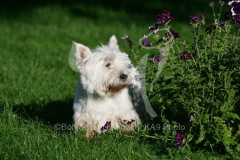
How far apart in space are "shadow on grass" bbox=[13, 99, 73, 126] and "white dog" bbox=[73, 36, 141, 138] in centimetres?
49

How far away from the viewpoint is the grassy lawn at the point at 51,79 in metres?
5.33

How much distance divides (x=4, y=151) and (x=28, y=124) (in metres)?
0.77

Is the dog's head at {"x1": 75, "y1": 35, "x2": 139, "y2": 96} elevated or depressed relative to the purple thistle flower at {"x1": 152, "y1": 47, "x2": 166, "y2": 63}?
depressed

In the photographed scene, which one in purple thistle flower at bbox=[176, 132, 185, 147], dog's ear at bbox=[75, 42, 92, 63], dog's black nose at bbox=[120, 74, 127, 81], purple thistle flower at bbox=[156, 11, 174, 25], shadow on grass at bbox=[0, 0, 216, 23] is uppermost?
shadow on grass at bbox=[0, 0, 216, 23]

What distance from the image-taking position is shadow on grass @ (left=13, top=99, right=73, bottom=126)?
21.6 ft

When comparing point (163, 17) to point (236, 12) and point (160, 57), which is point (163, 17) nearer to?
point (160, 57)

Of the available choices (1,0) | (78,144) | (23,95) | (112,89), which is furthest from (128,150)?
(1,0)

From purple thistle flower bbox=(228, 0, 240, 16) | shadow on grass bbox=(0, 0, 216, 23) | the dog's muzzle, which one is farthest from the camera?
shadow on grass bbox=(0, 0, 216, 23)

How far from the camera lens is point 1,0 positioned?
17.2 meters

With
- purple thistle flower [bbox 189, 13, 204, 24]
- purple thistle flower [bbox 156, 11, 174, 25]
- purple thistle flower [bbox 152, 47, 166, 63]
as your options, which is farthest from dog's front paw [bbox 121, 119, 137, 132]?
purple thistle flower [bbox 189, 13, 204, 24]

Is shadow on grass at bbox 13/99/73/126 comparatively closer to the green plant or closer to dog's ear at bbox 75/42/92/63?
dog's ear at bbox 75/42/92/63

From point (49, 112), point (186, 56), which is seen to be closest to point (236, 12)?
point (186, 56)

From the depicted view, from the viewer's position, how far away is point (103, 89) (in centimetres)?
590

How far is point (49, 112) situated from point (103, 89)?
47.5 inches
